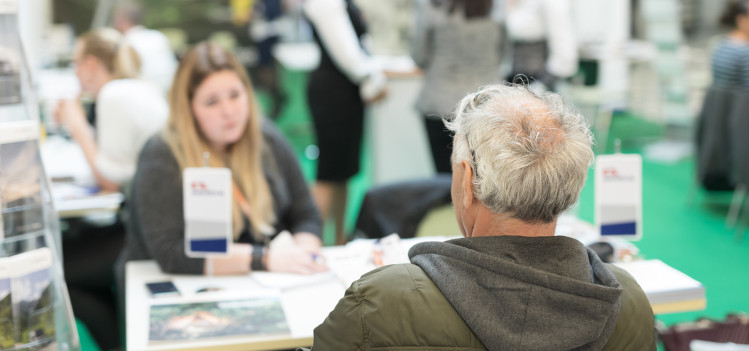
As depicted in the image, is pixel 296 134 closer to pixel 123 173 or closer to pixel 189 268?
pixel 123 173

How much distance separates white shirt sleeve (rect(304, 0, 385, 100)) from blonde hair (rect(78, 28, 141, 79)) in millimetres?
1073

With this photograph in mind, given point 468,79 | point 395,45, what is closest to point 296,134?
point 395,45

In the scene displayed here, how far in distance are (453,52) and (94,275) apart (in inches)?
83.3

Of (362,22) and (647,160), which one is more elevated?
(362,22)

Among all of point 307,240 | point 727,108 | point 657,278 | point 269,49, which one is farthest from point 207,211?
point 269,49

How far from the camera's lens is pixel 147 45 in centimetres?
598

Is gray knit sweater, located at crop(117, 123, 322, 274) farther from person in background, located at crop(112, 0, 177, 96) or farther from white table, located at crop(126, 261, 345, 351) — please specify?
person in background, located at crop(112, 0, 177, 96)

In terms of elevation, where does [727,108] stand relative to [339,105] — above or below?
below

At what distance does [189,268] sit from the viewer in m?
2.46

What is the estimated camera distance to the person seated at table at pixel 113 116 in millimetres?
3406

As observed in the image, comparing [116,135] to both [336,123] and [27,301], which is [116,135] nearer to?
[336,123]

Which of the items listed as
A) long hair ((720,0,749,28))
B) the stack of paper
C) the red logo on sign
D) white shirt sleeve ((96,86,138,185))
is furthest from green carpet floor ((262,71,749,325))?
white shirt sleeve ((96,86,138,185))

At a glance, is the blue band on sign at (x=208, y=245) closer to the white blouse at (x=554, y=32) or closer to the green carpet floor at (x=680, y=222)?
the green carpet floor at (x=680, y=222)

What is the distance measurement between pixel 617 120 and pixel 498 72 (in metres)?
4.18
